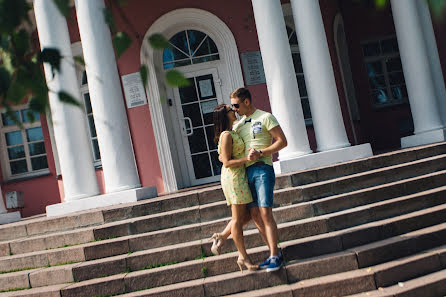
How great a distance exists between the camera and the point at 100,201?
6949 millimetres

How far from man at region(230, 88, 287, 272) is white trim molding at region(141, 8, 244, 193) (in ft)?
15.2

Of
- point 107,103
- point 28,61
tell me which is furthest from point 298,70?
point 28,61

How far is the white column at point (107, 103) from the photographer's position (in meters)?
6.93

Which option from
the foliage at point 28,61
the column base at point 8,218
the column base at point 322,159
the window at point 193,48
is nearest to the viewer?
the foliage at point 28,61

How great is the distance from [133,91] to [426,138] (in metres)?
5.22

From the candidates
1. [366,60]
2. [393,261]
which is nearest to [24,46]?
[393,261]

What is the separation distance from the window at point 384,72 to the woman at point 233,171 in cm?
811

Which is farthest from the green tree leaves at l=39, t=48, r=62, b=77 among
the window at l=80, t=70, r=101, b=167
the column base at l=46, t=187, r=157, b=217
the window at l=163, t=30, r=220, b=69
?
the window at l=80, t=70, r=101, b=167

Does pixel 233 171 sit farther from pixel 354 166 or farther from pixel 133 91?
pixel 133 91

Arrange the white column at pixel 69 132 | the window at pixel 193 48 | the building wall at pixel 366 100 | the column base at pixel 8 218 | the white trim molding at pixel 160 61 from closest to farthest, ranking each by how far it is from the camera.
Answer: the white column at pixel 69 132
the column base at pixel 8 218
the white trim molding at pixel 160 61
the window at pixel 193 48
the building wall at pixel 366 100

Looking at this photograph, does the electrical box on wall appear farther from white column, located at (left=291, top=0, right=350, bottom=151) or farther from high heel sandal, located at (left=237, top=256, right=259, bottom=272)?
high heel sandal, located at (left=237, top=256, right=259, bottom=272)

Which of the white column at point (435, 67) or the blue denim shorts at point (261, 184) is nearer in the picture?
the blue denim shorts at point (261, 184)

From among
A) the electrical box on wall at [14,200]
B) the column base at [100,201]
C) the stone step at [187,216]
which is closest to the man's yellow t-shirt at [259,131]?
the stone step at [187,216]

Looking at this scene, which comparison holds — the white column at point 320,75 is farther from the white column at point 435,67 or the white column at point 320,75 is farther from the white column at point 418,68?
the white column at point 435,67
